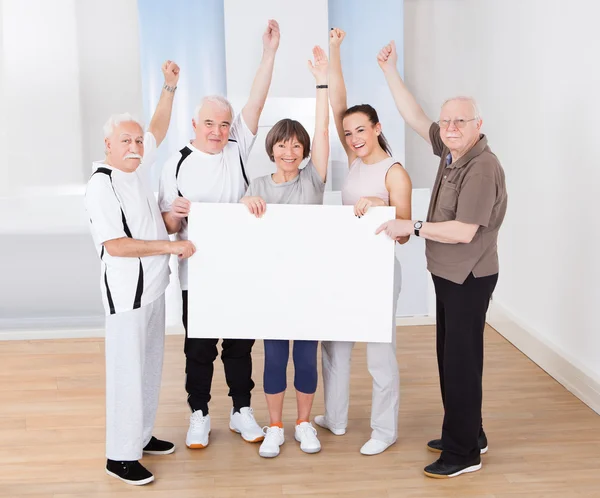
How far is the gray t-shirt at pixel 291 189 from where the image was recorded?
9.85 ft

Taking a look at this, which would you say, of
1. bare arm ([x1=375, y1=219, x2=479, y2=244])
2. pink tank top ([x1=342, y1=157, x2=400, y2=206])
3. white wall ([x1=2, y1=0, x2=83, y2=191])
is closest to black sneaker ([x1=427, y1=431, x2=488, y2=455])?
bare arm ([x1=375, y1=219, x2=479, y2=244])

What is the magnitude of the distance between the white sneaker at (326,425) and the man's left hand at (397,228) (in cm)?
97

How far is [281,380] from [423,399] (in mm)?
935

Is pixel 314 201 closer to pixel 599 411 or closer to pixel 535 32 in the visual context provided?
pixel 599 411

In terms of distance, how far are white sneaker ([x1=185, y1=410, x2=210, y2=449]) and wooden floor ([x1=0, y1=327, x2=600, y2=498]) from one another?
0.13ft

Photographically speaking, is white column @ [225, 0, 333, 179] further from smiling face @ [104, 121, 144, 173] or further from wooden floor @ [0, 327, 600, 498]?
smiling face @ [104, 121, 144, 173]

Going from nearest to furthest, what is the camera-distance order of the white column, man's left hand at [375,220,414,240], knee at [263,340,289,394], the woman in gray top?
man's left hand at [375,220,414,240] → the woman in gray top → knee at [263,340,289,394] → the white column

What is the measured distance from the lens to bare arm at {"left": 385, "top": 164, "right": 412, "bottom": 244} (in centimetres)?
291

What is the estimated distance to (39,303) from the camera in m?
5.46

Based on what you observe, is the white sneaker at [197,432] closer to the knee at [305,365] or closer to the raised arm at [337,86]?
the knee at [305,365]

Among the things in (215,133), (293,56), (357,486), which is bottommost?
(357,486)

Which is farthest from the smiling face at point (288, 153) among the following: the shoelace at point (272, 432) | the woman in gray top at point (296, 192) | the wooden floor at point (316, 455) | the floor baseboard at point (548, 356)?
the floor baseboard at point (548, 356)

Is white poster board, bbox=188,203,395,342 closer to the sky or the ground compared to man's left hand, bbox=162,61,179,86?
closer to the ground

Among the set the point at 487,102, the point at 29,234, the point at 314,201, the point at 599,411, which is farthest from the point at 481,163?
the point at 29,234
